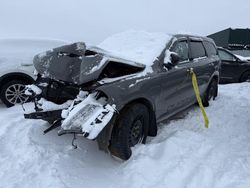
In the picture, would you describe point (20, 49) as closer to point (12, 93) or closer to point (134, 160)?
point (12, 93)

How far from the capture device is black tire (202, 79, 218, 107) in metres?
6.78

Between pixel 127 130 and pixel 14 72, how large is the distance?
3.82m

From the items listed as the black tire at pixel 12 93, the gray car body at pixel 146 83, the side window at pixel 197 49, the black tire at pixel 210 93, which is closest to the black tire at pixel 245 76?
the black tire at pixel 210 93

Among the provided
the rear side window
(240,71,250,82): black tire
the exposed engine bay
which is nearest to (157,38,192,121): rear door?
the exposed engine bay

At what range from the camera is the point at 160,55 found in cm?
460

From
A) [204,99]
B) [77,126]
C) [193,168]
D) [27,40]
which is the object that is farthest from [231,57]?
[77,126]

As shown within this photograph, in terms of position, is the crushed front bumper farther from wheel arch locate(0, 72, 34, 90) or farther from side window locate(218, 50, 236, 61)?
side window locate(218, 50, 236, 61)

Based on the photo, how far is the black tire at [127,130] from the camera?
146 inches

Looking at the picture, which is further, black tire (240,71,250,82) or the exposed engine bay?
black tire (240,71,250,82)

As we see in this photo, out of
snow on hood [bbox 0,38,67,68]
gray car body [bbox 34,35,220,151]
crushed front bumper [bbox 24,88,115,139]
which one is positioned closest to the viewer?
crushed front bumper [bbox 24,88,115,139]

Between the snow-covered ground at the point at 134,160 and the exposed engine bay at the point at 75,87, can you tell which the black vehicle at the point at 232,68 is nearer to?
the snow-covered ground at the point at 134,160

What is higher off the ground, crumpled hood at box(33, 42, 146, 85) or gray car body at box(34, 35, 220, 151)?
crumpled hood at box(33, 42, 146, 85)

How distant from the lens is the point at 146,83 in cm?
415

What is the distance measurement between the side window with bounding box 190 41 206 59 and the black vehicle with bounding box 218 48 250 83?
4.95 metres
